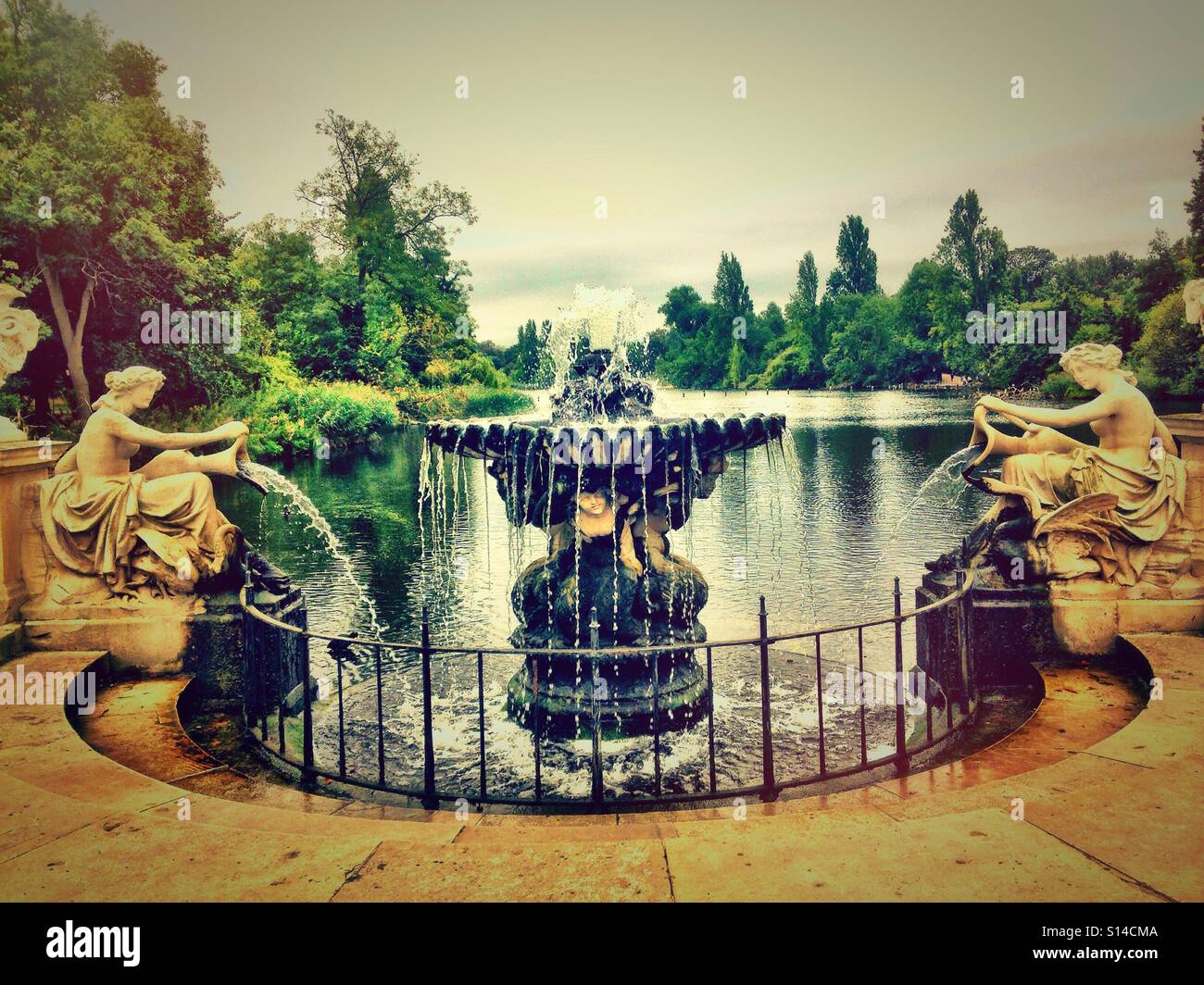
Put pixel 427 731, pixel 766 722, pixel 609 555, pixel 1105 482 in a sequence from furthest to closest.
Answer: pixel 609 555, pixel 1105 482, pixel 427 731, pixel 766 722

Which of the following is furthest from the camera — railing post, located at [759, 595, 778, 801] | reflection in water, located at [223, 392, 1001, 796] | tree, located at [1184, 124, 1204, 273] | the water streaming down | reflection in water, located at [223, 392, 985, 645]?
tree, located at [1184, 124, 1204, 273]

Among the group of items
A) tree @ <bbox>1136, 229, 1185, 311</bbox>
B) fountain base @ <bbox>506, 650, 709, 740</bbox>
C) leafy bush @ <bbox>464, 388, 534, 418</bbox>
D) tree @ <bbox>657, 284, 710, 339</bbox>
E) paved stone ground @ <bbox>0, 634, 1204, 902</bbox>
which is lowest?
fountain base @ <bbox>506, 650, 709, 740</bbox>

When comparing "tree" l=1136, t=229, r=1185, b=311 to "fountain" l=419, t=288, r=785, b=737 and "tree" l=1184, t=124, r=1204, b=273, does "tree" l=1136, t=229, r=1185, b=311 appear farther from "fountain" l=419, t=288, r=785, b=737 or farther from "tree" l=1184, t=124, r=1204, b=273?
"fountain" l=419, t=288, r=785, b=737

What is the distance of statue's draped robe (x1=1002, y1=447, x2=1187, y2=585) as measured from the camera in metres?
6.87

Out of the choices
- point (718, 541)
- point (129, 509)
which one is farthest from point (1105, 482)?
point (718, 541)

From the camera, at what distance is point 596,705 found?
4871 mm

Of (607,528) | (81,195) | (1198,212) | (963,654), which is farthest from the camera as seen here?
(1198,212)

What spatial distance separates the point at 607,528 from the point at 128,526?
3.79 meters

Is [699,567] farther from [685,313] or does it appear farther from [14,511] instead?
[685,313]

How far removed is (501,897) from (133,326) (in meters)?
26.1

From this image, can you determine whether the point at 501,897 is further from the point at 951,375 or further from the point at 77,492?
the point at 951,375

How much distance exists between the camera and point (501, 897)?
11.2 ft

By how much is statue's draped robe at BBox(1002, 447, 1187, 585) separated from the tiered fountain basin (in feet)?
6.72

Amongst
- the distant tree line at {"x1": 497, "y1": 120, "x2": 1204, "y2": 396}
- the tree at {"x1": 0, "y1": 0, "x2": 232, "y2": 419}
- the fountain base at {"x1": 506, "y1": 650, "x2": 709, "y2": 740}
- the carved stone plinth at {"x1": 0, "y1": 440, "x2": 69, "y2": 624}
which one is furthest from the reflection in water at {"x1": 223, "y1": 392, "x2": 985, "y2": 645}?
the distant tree line at {"x1": 497, "y1": 120, "x2": 1204, "y2": 396}
